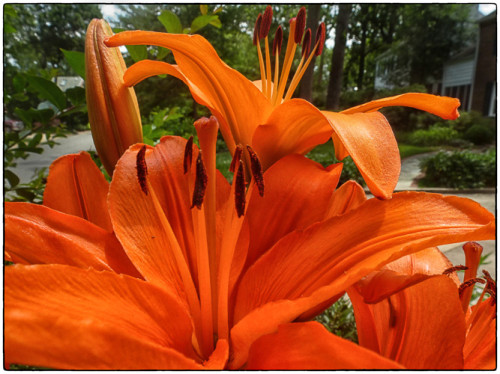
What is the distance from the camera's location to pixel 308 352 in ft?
0.71

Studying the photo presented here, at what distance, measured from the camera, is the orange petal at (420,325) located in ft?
0.92

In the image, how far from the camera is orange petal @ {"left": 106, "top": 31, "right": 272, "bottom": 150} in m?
0.28

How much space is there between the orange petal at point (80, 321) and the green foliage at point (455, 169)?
4688mm

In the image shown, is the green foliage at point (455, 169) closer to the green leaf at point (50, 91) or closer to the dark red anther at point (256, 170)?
the green leaf at point (50, 91)

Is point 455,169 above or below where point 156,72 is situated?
below

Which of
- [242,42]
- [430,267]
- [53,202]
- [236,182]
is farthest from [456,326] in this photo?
[242,42]

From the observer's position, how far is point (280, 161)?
320 millimetres

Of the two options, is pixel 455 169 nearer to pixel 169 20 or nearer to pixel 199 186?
pixel 169 20

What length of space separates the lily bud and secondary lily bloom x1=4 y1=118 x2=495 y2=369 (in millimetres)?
24

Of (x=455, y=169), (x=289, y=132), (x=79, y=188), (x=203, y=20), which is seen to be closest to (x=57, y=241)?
(x=79, y=188)

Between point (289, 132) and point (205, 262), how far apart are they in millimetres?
112

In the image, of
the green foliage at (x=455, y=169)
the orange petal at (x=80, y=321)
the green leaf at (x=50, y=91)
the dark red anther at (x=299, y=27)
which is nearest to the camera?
the orange petal at (x=80, y=321)

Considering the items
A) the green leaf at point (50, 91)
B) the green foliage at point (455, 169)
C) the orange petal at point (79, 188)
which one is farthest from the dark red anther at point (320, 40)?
the green foliage at point (455, 169)

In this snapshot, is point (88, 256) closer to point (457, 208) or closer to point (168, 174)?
point (168, 174)
